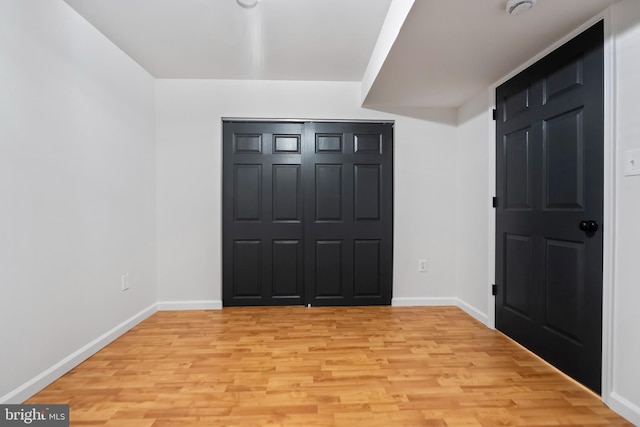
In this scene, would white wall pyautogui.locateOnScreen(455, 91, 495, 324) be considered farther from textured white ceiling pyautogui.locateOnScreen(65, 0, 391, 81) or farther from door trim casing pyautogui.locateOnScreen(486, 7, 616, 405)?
textured white ceiling pyautogui.locateOnScreen(65, 0, 391, 81)

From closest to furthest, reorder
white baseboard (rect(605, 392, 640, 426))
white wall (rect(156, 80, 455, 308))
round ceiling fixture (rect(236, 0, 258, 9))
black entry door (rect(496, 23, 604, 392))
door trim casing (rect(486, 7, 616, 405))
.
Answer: white baseboard (rect(605, 392, 640, 426)), door trim casing (rect(486, 7, 616, 405)), black entry door (rect(496, 23, 604, 392)), round ceiling fixture (rect(236, 0, 258, 9)), white wall (rect(156, 80, 455, 308))

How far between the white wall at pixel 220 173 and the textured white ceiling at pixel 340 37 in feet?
0.74

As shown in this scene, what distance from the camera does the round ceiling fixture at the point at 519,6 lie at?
1.51m

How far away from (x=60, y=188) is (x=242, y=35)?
172 cm

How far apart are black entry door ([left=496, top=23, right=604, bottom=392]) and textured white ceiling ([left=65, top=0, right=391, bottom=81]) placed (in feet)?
4.15

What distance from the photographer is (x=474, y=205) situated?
9.59 feet

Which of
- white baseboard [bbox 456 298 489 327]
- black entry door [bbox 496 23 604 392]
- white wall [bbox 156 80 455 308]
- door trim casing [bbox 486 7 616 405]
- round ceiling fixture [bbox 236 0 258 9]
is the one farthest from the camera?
white wall [bbox 156 80 455 308]

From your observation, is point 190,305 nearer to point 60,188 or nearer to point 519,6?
point 60,188

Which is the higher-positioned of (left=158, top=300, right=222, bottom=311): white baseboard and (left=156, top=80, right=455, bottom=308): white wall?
(left=156, top=80, right=455, bottom=308): white wall

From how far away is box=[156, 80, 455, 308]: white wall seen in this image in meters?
3.12

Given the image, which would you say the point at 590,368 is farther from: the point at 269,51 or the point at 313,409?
the point at 269,51

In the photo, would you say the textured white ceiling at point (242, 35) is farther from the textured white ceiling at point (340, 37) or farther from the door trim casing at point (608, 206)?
the door trim casing at point (608, 206)
